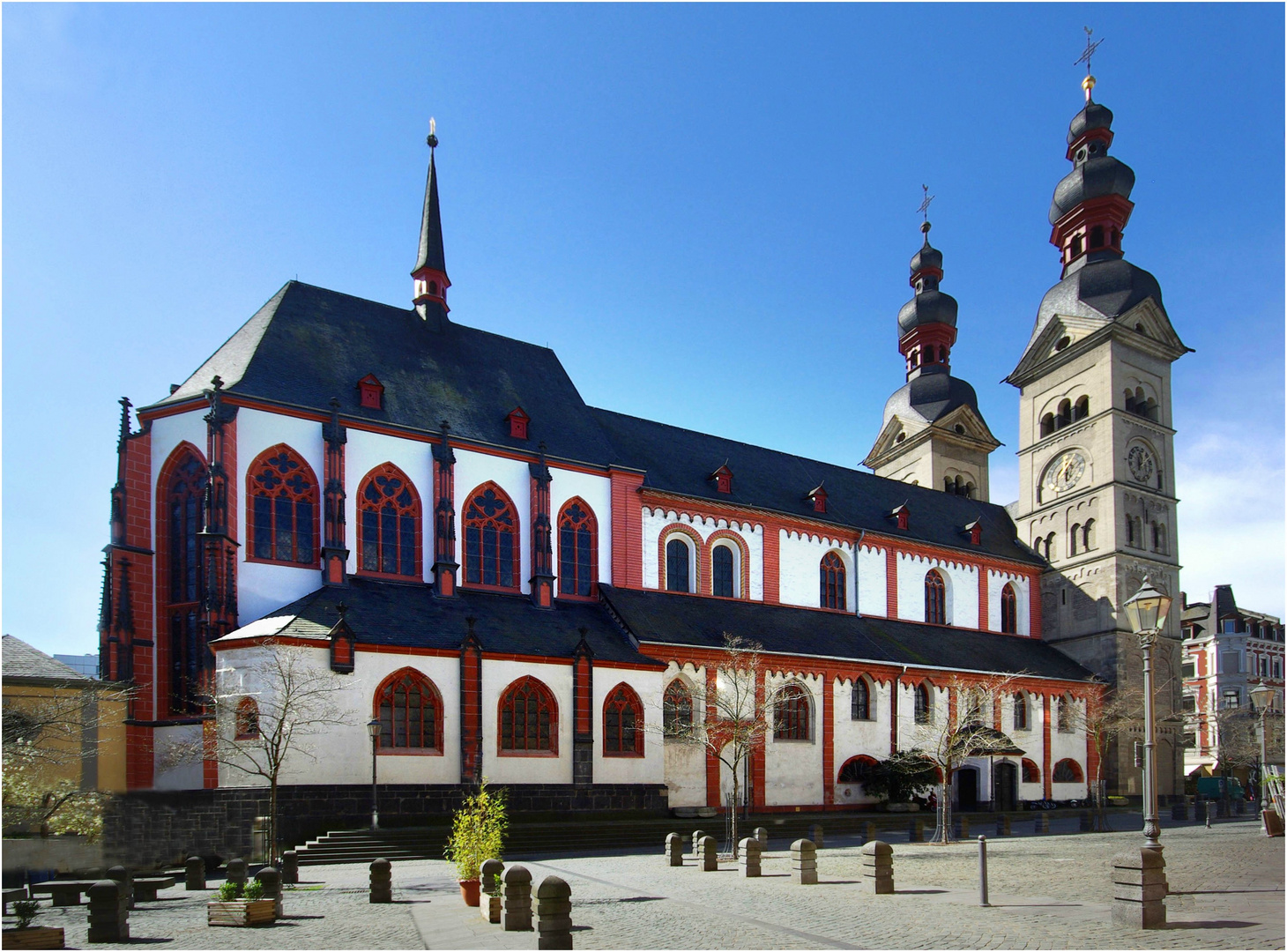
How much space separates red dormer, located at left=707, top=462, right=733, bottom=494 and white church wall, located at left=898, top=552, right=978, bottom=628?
10.2 m

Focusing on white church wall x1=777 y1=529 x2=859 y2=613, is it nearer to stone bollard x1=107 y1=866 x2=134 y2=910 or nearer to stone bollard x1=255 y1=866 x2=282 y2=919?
stone bollard x1=107 y1=866 x2=134 y2=910

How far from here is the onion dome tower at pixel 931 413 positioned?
6034 centimetres

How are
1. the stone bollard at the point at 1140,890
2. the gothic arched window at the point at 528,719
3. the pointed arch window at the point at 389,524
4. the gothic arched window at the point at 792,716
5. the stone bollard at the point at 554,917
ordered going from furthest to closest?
the gothic arched window at the point at 792,716
the pointed arch window at the point at 389,524
the gothic arched window at the point at 528,719
the stone bollard at the point at 1140,890
the stone bollard at the point at 554,917

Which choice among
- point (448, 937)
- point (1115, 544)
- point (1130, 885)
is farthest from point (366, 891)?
point (1115, 544)

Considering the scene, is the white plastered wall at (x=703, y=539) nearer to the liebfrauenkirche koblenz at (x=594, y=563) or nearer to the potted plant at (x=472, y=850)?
the liebfrauenkirche koblenz at (x=594, y=563)

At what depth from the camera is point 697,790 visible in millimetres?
35688

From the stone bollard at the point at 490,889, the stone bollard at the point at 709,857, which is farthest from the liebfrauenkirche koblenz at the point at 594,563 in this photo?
the stone bollard at the point at 490,889

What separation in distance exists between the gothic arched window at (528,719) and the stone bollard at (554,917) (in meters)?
18.7

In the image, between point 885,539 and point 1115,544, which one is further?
point 1115,544

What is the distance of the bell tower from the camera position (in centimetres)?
5097

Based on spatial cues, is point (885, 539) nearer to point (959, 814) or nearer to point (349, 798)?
point (959, 814)

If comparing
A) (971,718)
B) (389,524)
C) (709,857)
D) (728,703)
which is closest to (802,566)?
(971,718)

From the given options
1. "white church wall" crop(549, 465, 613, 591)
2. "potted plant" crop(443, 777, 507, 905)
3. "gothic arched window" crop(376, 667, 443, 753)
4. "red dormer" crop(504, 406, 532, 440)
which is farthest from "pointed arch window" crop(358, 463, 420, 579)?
"potted plant" crop(443, 777, 507, 905)

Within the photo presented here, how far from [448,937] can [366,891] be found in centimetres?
606
